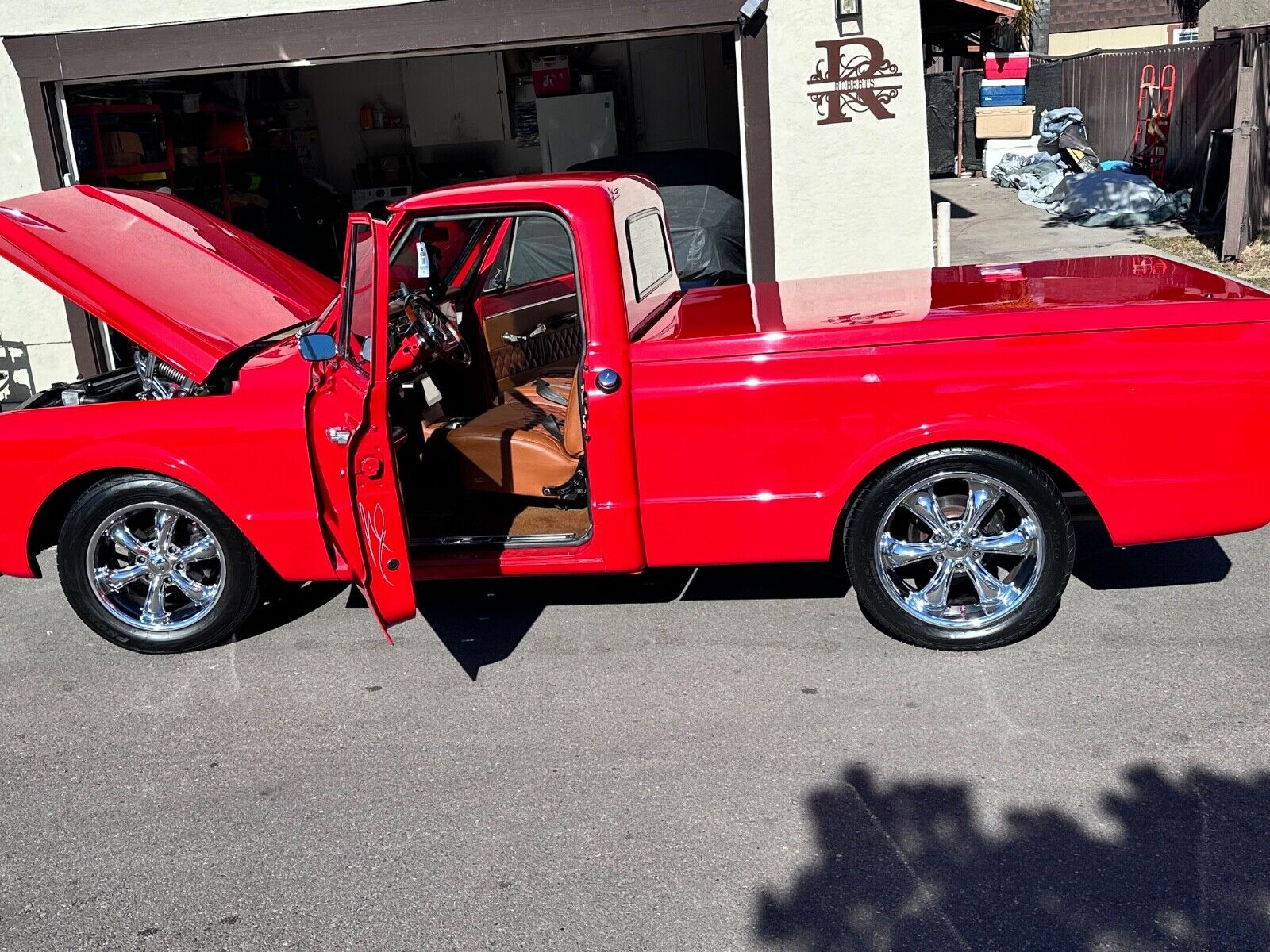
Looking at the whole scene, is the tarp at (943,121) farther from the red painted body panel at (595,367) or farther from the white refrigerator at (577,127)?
the red painted body panel at (595,367)

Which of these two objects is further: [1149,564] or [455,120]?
[455,120]

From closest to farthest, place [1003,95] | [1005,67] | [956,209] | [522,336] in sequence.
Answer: [522,336], [956,209], [1003,95], [1005,67]

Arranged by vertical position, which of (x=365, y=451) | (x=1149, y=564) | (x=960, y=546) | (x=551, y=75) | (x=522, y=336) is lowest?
(x=1149, y=564)

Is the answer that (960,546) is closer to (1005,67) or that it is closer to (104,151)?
(104,151)

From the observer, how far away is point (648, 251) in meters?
5.51

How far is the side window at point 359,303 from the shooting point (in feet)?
15.2

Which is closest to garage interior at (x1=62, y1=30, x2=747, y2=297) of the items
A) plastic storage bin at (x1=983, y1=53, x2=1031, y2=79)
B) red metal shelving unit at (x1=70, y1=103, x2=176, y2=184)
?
red metal shelving unit at (x1=70, y1=103, x2=176, y2=184)

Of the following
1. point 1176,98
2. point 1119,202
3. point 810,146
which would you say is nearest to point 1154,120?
point 1176,98

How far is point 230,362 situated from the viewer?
16.4ft

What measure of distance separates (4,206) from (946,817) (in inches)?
172

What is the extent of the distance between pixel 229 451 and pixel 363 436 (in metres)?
0.70

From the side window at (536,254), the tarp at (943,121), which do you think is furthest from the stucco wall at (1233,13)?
the side window at (536,254)

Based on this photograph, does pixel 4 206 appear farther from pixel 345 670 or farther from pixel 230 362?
pixel 345 670

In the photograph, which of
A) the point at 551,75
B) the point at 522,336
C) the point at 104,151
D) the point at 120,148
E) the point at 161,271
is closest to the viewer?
the point at 161,271
